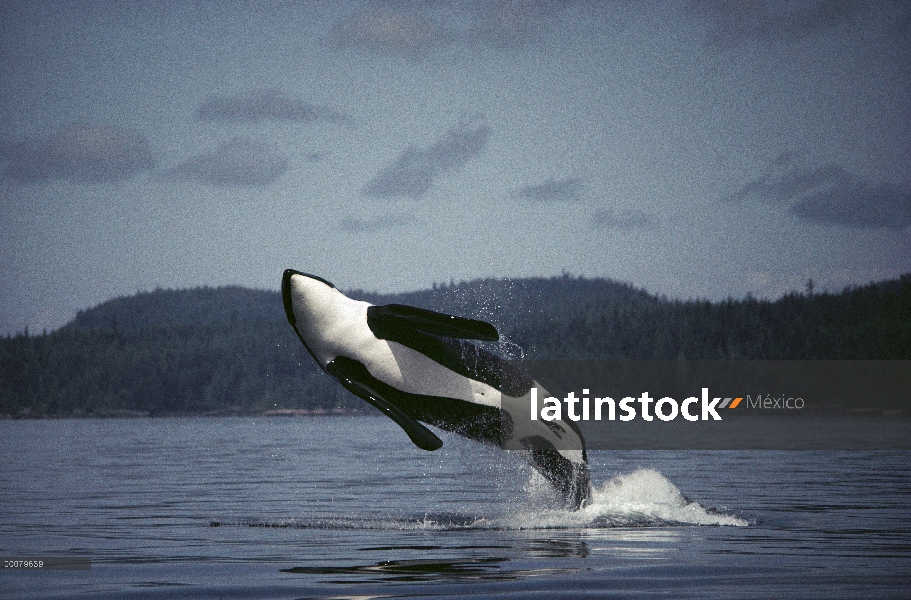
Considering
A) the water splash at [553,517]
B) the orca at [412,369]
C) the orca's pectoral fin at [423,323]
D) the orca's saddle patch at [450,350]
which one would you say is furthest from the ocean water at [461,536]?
the orca's pectoral fin at [423,323]

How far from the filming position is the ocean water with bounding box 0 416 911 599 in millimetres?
12461

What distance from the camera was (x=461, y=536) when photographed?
17438 millimetres

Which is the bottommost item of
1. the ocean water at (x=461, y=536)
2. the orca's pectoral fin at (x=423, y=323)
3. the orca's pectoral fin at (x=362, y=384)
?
the ocean water at (x=461, y=536)

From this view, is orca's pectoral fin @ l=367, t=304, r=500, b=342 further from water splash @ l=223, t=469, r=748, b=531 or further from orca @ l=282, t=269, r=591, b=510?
water splash @ l=223, t=469, r=748, b=531

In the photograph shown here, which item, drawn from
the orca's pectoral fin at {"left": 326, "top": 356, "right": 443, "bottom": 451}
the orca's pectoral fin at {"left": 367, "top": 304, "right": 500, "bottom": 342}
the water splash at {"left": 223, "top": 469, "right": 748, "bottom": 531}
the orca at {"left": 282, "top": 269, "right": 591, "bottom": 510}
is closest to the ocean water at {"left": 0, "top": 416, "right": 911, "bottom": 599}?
the water splash at {"left": 223, "top": 469, "right": 748, "bottom": 531}

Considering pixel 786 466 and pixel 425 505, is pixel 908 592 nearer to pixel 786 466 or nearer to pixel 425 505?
pixel 425 505

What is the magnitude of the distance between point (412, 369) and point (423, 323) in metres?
1.31

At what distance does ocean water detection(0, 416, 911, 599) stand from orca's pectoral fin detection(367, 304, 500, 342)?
2.74m

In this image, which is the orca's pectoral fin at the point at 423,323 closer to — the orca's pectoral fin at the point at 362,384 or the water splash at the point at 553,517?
the orca's pectoral fin at the point at 362,384

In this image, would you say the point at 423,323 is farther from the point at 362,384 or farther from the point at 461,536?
the point at 461,536

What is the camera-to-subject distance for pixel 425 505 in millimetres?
23500

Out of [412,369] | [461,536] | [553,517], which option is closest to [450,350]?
[412,369]

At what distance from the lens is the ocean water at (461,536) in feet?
40.9

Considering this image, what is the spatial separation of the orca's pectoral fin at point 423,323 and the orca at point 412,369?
0.02 metres
